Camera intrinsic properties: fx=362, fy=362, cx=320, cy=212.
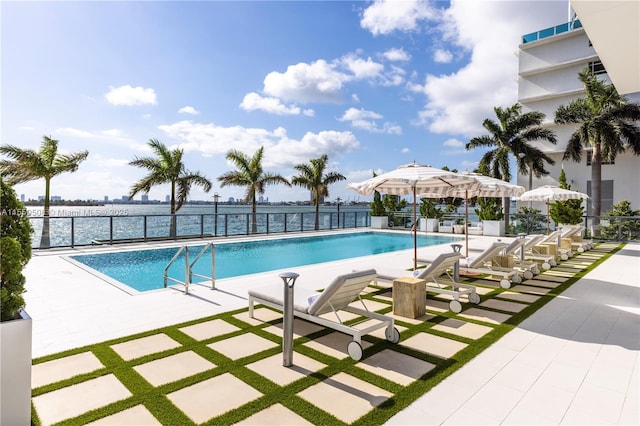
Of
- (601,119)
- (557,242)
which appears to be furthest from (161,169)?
(601,119)

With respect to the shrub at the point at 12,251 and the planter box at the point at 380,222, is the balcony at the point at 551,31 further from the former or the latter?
the shrub at the point at 12,251

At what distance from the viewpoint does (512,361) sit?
391cm

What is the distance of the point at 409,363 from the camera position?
3834mm

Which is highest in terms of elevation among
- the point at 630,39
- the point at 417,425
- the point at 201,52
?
the point at 201,52

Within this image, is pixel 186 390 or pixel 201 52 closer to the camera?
pixel 186 390

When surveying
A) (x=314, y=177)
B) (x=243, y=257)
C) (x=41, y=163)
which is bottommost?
(x=243, y=257)

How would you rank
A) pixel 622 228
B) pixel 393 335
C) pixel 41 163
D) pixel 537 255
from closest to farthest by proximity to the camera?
1. pixel 393 335
2. pixel 537 255
3. pixel 41 163
4. pixel 622 228

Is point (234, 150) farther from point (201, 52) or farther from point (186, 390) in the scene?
point (186, 390)

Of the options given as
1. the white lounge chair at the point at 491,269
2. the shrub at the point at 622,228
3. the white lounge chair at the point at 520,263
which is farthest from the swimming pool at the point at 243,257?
the shrub at the point at 622,228

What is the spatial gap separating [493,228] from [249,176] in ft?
41.7

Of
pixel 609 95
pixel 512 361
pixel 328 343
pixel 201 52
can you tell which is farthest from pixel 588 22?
pixel 609 95

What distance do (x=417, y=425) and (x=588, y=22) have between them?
14.7 ft

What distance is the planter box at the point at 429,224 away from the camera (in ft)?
66.9

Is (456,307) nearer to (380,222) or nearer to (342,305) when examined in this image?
(342,305)
